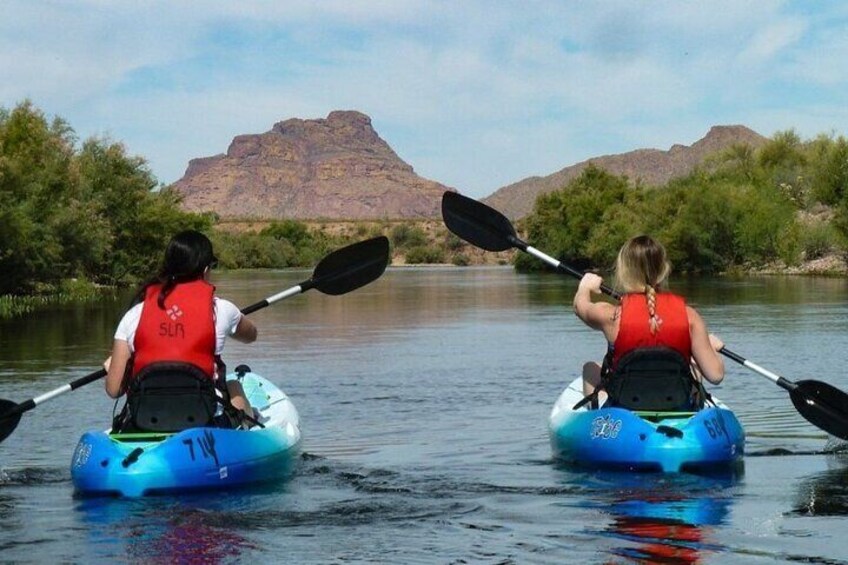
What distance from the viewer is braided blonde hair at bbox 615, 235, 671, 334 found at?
8.38 meters

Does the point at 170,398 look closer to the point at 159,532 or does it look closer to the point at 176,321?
the point at 176,321

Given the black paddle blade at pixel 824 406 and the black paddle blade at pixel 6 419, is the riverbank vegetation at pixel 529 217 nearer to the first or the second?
the black paddle blade at pixel 6 419

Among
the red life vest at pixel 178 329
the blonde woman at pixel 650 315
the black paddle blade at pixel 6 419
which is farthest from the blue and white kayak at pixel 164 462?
the blonde woman at pixel 650 315

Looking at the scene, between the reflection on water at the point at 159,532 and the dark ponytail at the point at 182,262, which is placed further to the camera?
the dark ponytail at the point at 182,262

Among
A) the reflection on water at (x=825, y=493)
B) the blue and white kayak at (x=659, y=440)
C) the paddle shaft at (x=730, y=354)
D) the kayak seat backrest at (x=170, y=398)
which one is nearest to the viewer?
the reflection on water at (x=825, y=493)

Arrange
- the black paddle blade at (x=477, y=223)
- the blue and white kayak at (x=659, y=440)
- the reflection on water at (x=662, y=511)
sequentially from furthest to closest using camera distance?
the black paddle blade at (x=477, y=223)
the blue and white kayak at (x=659, y=440)
the reflection on water at (x=662, y=511)

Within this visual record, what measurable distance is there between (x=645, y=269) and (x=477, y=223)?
302 centimetres

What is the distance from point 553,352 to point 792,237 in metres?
43.2

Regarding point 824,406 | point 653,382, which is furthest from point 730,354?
point 653,382

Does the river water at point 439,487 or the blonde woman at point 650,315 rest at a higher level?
the blonde woman at point 650,315

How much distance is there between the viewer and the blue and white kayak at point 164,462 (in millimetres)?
7750

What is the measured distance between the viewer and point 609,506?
24.6 ft

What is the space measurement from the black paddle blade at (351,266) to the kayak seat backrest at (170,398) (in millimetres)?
2694

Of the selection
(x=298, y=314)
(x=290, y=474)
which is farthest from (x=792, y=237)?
(x=290, y=474)
